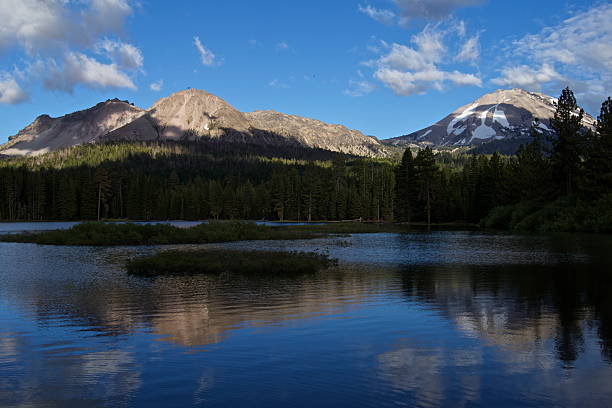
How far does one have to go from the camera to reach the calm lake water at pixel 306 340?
1085 centimetres

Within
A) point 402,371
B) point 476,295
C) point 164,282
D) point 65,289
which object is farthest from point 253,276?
point 402,371

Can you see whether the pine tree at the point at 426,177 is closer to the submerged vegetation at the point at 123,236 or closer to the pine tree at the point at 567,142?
the pine tree at the point at 567,142

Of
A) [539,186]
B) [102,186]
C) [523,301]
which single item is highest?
[102,186]

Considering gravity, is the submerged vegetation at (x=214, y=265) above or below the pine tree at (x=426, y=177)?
below

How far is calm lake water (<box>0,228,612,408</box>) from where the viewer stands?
10852 millimetres

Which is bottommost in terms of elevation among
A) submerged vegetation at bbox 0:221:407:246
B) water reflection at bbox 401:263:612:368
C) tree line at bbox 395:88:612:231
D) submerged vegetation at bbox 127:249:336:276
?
water reflection at bbox 401:263:612:368

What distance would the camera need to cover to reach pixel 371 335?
1591 cm

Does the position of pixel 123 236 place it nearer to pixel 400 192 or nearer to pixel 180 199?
pixel 400 192

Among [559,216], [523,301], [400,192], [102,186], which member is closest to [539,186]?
[559,216]

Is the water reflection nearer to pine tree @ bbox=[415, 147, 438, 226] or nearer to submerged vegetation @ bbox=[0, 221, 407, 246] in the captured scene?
submerged vegetation @ bbox=[0, 221, 407, 246]

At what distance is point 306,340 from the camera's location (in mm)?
15195

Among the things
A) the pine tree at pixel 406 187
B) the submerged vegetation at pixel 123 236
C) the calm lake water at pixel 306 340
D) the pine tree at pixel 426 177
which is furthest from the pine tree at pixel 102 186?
the calm lake water at pixel 306 340

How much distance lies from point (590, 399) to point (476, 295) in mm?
13161

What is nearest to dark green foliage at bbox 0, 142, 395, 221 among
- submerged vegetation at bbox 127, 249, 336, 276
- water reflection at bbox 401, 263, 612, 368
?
water reflection at bbox 401, 263, 612, 368
